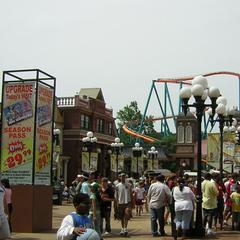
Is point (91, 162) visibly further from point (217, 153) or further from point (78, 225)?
point (78, 225)

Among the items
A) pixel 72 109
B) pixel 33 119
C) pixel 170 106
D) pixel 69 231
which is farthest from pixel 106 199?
pixel 170 106

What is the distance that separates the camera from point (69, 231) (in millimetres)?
5840

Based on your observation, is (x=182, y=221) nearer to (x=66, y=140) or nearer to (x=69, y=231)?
(x=69, y=231)

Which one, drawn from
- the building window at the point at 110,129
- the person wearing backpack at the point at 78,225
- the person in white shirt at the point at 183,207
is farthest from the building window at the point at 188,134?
the person wearing backpack at the point at 78,225

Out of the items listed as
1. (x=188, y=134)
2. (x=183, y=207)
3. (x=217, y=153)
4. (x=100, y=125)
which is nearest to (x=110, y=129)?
(x=100, y=125)

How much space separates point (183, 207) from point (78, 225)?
8.51 m

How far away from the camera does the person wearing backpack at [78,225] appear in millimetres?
5762

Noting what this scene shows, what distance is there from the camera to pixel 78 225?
19.7 feet

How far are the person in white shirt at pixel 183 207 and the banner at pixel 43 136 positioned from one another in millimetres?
4671

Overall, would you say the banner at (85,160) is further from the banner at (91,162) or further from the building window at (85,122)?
the building window at (85,122)

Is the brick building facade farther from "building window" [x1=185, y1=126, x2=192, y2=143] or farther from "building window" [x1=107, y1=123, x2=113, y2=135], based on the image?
"building window" [x1=185, y1=126, x2=192, y2=143]

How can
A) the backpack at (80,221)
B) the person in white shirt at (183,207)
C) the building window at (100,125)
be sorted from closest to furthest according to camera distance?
the backpack at (80,221)
the person in white shirt at (183,207)
the building window at (100,125)

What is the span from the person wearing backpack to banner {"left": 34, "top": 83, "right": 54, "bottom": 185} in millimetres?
10932

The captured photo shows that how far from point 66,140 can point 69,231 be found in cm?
5699
